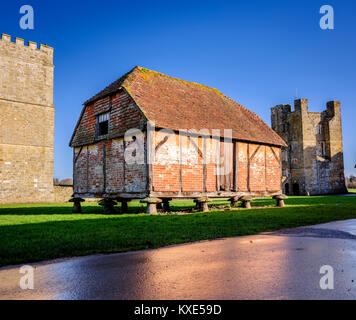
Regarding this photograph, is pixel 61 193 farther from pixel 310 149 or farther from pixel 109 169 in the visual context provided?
pixel 310 149

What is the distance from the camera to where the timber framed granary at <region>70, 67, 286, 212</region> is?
12.8m

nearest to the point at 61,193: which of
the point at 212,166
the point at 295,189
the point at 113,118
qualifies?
the point at 113,118

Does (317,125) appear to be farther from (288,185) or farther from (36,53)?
(36,53)

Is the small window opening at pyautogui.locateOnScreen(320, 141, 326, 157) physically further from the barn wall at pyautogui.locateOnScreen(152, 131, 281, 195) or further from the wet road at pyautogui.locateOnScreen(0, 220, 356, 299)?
the wet road at pyautogui.locateOnScreen(0, 220, 356, 299)

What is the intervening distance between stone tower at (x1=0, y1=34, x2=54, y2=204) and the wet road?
23325mm

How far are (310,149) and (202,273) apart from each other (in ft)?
144

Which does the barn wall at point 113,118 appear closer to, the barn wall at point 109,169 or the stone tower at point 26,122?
the barn wall at point 109,169

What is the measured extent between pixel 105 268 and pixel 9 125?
24774 millimetres

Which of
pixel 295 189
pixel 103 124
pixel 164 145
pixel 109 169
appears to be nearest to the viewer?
pixel 164 145

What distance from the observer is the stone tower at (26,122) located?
25250 millimetres

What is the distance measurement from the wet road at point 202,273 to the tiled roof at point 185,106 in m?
7.95

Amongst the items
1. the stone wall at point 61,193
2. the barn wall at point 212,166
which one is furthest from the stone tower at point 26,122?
the barn wall at point 212,166

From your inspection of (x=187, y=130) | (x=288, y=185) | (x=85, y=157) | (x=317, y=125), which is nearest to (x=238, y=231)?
(x=187, y=130)

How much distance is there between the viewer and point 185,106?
49.9 ft
